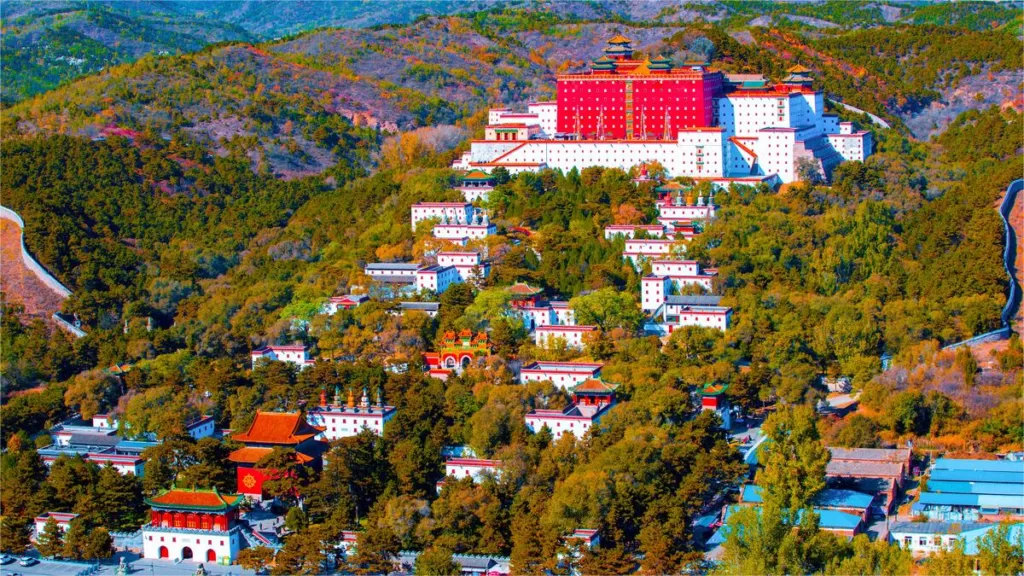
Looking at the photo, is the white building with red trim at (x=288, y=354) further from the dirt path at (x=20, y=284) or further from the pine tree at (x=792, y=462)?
the pine tree at (x=792, y=462)

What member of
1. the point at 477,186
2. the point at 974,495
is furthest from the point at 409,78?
the point at 974,495

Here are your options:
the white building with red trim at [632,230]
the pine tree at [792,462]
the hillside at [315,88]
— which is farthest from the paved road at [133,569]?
the hillside at [315,88]

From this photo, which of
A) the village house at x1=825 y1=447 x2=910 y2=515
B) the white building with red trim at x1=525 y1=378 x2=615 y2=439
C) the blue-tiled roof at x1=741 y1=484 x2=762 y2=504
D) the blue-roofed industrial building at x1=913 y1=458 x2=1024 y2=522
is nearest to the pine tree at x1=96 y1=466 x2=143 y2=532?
→ the white building with red trim at x1=525 y1=378 x2=615 y2=439

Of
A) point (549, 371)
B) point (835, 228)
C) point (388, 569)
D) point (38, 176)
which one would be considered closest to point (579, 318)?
point (549, 371)

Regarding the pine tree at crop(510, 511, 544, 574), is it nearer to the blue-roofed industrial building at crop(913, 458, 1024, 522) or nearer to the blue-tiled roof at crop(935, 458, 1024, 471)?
the blue-roofed industrial building at crop(913, 458, 1024, 522)

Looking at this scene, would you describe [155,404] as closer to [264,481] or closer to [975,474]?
[264,481]
